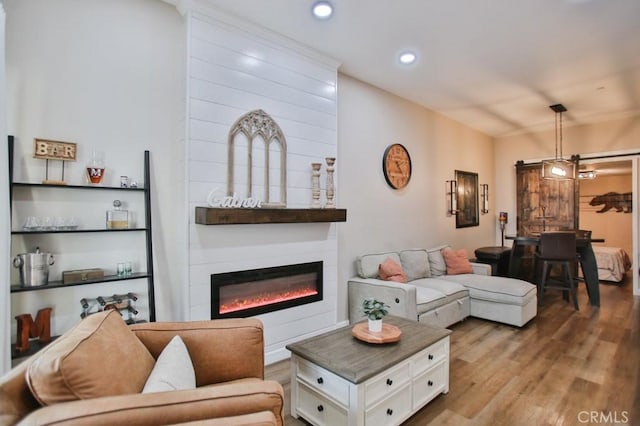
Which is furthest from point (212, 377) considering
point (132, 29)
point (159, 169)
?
point (132, 29)

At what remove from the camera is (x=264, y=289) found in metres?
3.01

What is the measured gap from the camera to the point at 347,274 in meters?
3.82

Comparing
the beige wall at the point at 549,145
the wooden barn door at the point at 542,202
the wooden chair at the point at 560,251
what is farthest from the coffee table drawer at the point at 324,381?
the wooden barn door at the point at 542,202

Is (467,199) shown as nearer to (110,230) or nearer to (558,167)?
(558,167)

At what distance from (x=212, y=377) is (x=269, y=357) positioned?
1.32 meters

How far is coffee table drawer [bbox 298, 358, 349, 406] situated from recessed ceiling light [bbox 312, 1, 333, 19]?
8.40 feet

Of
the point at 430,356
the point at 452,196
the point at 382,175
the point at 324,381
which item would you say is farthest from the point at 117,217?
the point at 452,196

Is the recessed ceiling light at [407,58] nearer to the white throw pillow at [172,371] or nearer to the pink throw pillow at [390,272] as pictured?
the pink throw pillow at [390,272]

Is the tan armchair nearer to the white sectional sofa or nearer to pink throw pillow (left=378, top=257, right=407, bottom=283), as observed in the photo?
the white sectional sofa

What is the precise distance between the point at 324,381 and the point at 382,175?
9.27ft

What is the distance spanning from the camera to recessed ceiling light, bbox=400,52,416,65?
10.9 ft

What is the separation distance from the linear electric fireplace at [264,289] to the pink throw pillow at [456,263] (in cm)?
215

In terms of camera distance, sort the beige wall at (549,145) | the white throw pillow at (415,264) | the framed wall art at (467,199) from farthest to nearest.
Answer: the framed wall art at (467,199)
the beige wall at (549,145)
the white throw pillow at (415,264)

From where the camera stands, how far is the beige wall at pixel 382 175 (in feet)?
12.6
